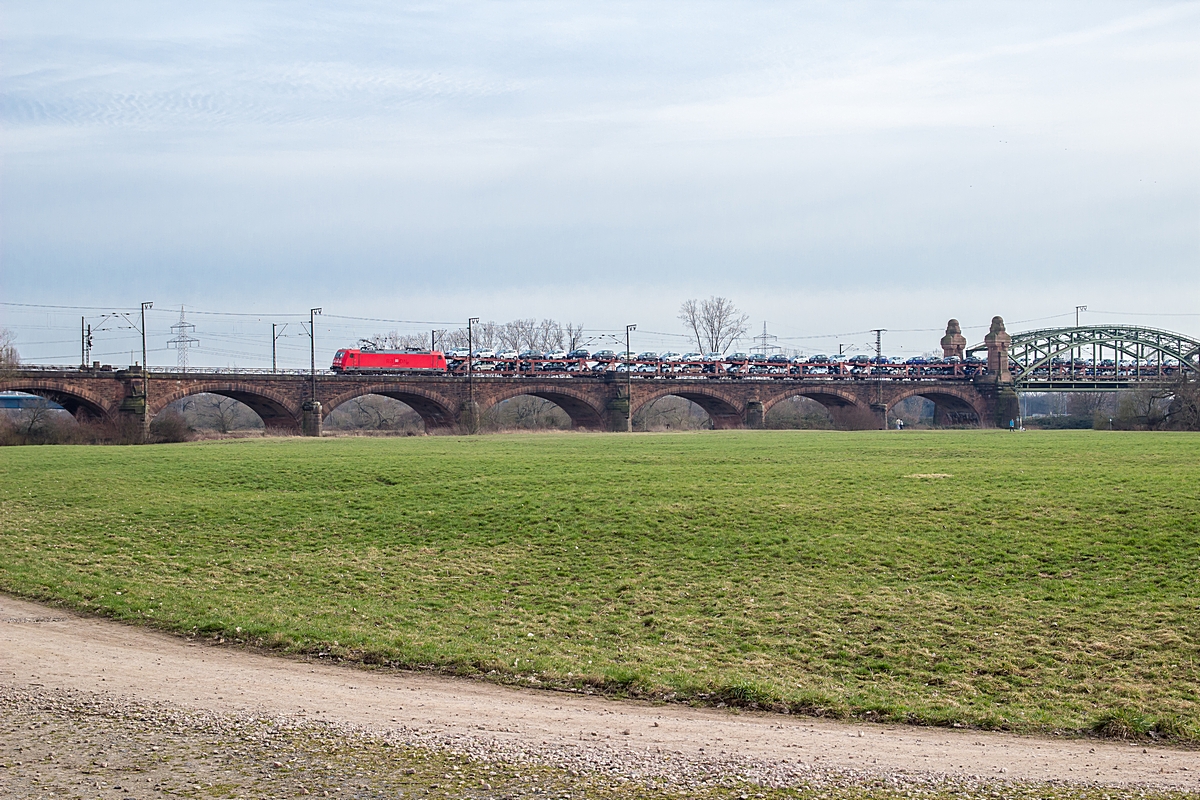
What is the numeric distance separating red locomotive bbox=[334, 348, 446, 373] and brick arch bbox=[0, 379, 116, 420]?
78.7 feet

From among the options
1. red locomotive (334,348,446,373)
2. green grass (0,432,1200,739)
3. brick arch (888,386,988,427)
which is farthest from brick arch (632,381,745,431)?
green grass (0,432,1200,739)

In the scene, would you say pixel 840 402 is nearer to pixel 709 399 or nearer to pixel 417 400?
pixel 709 399

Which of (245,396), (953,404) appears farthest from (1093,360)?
(245,396)

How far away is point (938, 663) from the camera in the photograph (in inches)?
577

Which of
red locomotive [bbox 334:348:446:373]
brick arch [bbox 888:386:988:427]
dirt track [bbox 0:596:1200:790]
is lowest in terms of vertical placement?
dirt track [bbox 0:596:1200:790]

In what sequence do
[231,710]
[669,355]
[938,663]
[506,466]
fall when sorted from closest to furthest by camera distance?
[231,710] → [938,663] → [506,466] → [669,355]

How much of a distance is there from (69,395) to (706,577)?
7280 cm

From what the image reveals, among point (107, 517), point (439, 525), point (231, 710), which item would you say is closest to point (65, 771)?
point (231, 710)

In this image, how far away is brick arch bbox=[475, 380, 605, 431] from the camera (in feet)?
329

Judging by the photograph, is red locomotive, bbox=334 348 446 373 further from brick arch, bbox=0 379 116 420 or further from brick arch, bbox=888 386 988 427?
brick arch, bbox=888 386 988 427

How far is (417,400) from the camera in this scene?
323 ft

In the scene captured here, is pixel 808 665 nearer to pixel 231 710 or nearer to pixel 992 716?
pixel 992 716

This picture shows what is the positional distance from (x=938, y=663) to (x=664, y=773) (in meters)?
6.38

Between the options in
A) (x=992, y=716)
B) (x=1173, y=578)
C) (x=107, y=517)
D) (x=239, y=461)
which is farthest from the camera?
(x=239, y=461)
